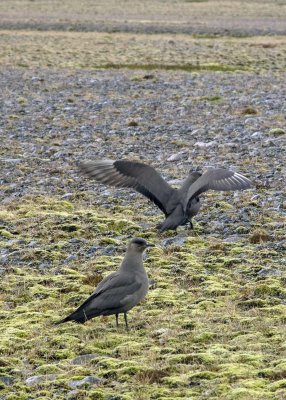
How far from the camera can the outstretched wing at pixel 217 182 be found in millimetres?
14930

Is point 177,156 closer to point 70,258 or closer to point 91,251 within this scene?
point 91,251

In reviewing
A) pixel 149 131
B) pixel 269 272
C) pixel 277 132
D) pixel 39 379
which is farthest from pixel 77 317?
pixel 149 131

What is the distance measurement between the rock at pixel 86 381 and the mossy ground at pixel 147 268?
0.26 ft

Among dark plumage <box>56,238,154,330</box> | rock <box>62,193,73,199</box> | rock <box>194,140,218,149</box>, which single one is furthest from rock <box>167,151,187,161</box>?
dark plumage <box>56,238,154,330</box>

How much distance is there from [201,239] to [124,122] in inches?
565

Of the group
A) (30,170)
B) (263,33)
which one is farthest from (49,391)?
(263,33)

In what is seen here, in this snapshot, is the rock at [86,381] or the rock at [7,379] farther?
the rock at [7,379]

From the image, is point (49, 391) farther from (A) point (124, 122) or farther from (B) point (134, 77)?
(B) point (134, 77)

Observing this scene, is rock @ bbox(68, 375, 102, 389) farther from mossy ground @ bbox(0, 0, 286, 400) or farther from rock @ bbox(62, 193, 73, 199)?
rock @ bbox(62, 193, 73, 199)

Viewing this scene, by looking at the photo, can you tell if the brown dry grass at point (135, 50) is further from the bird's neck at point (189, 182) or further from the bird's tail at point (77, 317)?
the bird's tail at point (77, 317)

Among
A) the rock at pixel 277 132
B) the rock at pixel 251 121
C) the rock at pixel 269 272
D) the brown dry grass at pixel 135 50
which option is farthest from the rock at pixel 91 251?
the brown dry grass at pixel 135 50

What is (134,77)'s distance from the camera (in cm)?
4259

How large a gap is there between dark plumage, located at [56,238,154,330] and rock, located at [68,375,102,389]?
1.12 metres

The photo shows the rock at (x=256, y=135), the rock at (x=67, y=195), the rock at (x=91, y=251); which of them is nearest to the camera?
the rock at (x=91, y=251)
